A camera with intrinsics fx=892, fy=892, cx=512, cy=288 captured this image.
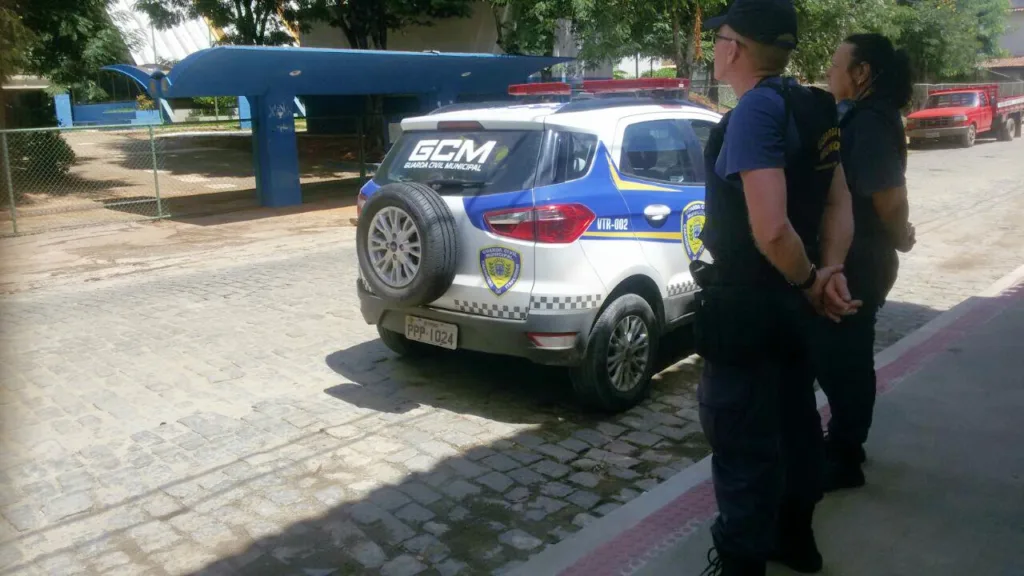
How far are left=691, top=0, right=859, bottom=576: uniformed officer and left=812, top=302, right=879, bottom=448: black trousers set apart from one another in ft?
3.09

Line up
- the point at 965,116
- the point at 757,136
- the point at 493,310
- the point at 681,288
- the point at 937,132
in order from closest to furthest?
the point at 757,136 → the point at 493,310 → the point at 681,288 → the point at 965,116 → the point at 937,132

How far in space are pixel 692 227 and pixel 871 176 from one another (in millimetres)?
1993

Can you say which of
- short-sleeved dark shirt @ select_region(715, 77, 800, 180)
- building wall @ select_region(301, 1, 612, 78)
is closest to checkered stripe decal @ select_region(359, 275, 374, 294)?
short-sleeved dark shirt @ select_region(715, 77, 800, 180)

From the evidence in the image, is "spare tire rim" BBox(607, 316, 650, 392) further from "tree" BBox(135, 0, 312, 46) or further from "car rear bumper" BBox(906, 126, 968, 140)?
"car rear bumper" BBox(906, 126, 968, 140)

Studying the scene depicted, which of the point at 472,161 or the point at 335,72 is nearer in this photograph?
the point at 472,161

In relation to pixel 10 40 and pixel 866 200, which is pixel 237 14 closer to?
pixel 10 40

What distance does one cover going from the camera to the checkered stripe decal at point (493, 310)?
197 inches

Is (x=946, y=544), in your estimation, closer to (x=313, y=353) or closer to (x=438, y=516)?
(x=438, y=516)

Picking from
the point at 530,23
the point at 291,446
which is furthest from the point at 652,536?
the point at 530,23

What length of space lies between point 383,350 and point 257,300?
2376 mm

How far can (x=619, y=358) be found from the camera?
5336 mm

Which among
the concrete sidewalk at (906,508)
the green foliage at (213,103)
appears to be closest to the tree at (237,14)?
the green foliage at (213,103)

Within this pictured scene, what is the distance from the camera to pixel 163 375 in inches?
250

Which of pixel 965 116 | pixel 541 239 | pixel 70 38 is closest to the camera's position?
pixel 541 239
